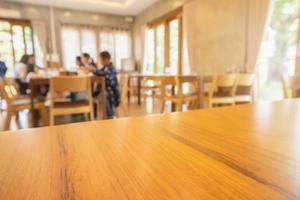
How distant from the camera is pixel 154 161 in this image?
10.9 inches

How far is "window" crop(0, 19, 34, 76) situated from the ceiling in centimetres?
69

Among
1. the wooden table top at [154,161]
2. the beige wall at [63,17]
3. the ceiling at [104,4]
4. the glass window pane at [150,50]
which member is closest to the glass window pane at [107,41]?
the beige wall at [63,17]

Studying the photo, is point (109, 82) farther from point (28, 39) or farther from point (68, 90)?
point (28, 39)

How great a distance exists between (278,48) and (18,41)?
6.52 meters

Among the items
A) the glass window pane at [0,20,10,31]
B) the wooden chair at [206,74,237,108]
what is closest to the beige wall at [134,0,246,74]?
the wooden chair at [206,74,237,108]

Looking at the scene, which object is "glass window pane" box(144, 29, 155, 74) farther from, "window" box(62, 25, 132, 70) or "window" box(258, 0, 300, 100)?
"window" box(258, 0, 300, 100)

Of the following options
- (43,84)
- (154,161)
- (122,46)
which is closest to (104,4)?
(122,46)

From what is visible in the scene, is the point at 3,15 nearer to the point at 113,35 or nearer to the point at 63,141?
the point at 113,35

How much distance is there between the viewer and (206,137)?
37 cm

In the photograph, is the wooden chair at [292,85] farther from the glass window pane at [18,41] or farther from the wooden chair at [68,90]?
A: the glass window pane at [18,41]

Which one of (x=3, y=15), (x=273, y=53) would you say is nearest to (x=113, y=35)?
(x=3, y=15)

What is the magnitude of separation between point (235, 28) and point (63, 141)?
12.6 feet

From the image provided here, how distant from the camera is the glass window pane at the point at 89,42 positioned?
6.75m

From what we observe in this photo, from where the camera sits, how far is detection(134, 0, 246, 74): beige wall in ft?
11.7
